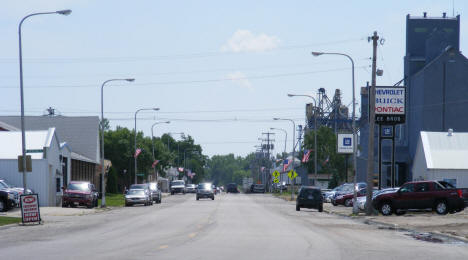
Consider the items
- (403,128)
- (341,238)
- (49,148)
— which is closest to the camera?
(341,238)

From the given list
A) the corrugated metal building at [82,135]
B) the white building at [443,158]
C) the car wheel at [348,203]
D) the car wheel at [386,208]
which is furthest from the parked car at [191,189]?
the car wheel at [386,208]

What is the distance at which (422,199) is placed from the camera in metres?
36.5

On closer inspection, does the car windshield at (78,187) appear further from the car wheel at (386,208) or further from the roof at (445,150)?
the roof at (445,150)

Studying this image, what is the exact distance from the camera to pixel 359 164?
8769 cm

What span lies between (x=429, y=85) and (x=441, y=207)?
40.3 meters

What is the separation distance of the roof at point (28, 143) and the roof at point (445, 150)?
1197 inches

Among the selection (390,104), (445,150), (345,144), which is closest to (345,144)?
(345,144)

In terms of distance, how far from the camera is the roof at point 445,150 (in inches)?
2297

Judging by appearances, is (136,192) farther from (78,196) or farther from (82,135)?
(82,135)

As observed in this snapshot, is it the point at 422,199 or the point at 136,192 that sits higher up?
the point at 422,199

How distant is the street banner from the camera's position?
2827cm

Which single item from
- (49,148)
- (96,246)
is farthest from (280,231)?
(49,148)

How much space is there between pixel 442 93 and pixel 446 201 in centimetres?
4015

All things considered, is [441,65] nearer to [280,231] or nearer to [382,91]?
[382,91]
